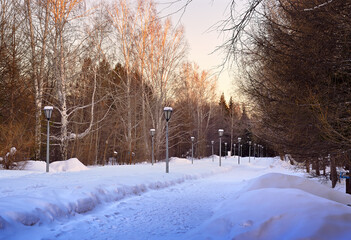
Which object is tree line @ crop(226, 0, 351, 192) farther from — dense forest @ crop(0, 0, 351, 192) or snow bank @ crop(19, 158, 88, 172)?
snow bank @ crop(19, 158, 88, 172)

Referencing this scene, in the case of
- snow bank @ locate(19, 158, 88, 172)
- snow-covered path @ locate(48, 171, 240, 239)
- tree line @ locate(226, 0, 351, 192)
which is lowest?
snow-covered path @ locate(48, 171, 240, 239)

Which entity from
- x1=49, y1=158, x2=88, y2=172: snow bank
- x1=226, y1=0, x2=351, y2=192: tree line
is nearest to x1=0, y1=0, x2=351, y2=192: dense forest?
x1=226, y1=0, x2=351, y2=192: tree line

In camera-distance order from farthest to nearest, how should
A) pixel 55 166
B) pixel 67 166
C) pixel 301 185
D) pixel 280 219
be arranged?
pixel 67 166 < pixel 55 166 < pixel 301 185 < pixel 280 219

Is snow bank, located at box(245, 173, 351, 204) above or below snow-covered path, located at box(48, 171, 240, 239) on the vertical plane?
above

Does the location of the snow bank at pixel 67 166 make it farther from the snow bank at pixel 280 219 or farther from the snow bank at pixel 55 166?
the snow bank at pixel 280 219

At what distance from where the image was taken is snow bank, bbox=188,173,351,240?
433 centimetres

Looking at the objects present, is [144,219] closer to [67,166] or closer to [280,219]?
[280,219]

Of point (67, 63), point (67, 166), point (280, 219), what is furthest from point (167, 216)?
point (67, 63)

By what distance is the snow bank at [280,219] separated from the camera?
14.2ft

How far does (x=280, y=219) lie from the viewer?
16.1 ft

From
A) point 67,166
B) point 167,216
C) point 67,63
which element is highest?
point 67,63

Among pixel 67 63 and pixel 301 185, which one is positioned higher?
pixel 67 63

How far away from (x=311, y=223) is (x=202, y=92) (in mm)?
38202

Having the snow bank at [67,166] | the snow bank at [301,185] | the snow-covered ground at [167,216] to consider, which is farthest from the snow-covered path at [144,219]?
the snow bank at [67,166]
